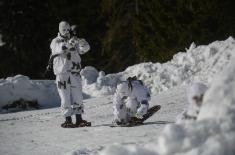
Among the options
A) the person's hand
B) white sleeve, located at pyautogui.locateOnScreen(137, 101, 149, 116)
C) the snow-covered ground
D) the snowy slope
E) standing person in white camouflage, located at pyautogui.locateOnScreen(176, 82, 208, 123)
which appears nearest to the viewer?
the snow-covered ground

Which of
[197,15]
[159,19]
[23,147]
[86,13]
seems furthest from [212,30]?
[23,147]

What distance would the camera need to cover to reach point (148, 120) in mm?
12055

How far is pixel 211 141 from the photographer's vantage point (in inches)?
227

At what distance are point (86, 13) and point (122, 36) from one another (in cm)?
274

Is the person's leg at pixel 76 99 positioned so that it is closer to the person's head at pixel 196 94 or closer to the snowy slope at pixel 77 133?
the snowy slope at pixel 77 133

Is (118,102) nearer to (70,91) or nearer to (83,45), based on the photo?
(70,91)

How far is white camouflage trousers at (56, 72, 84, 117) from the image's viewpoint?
12.5 m

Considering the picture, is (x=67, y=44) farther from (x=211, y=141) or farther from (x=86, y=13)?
(x=86, y=13)

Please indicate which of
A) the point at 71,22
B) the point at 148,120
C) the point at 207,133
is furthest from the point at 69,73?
the point at 71,22

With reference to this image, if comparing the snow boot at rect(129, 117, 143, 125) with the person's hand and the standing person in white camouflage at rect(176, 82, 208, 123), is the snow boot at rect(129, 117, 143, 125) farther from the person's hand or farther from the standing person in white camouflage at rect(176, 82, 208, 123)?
the standing person in white camouflage at rect(176, 82, 208, 123)

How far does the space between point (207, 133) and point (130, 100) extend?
5.58 m

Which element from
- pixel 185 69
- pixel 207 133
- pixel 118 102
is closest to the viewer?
pixel 207 133

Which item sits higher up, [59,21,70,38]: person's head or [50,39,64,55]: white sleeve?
[59,21,70,38]: person's head

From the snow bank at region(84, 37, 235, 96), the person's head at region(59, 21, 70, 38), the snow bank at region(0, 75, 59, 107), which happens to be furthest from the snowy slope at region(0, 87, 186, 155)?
the snow bank at region(0, 75, 59, 107)
